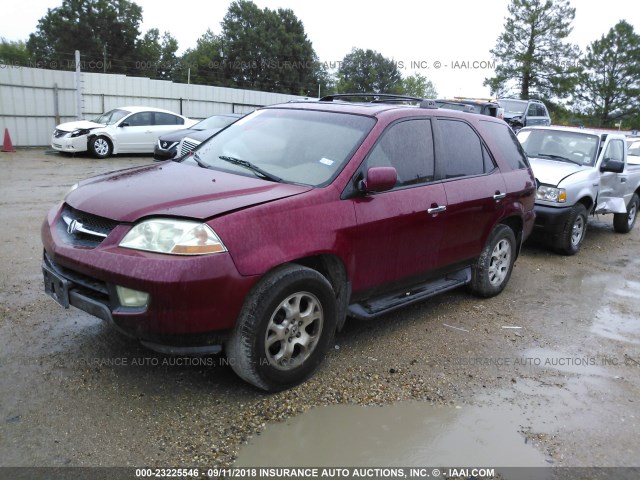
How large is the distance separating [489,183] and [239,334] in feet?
9.85

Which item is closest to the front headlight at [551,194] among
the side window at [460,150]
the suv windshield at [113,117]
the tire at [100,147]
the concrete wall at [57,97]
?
the side window at [460,150]

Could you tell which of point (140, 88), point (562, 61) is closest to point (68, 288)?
point (140, 88)

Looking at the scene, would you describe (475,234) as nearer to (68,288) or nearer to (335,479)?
(335,479)

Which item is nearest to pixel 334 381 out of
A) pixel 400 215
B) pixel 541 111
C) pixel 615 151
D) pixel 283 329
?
pixel 283 329

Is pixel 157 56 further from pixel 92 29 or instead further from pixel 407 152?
pixel 407 152

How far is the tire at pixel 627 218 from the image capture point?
31.7 feet

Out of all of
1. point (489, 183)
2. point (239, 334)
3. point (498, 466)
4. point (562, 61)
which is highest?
point (562, 61)

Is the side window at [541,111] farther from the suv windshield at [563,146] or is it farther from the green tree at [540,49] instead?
the green tree at [540,49]

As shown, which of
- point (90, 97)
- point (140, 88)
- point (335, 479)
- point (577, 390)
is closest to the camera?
point (335, 479)

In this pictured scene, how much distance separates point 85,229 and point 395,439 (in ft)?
7.15

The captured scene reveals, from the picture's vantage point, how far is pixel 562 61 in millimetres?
44344

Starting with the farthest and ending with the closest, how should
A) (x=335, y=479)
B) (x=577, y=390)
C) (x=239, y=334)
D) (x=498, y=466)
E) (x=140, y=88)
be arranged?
(x=140, y=88), (x=577, y=390), (x=239, y=334), (x=498, y=466), (x=335, y=479)

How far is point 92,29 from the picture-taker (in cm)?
5666

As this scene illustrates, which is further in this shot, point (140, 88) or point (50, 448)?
point (140, 88)
